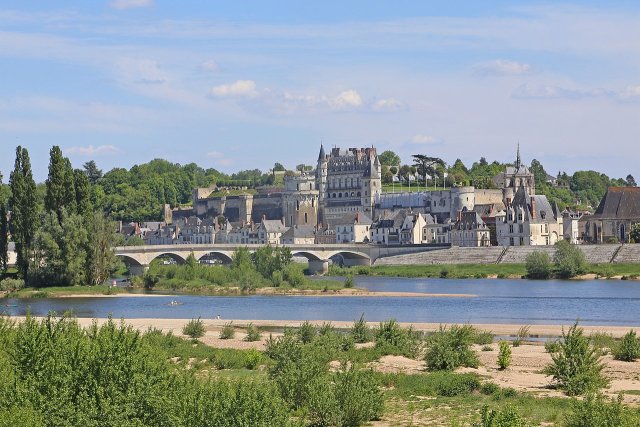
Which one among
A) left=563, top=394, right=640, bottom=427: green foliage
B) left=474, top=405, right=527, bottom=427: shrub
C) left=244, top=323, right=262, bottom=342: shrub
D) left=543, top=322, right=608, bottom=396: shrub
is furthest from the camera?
left=244, top=323, right=262, bottom=342: shrub

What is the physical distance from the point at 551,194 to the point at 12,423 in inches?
5575

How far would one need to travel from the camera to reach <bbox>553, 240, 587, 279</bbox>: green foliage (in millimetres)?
81875

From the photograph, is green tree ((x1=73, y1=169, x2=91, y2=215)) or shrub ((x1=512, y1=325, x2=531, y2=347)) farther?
green tree ((x1=73, y1=169, x2=91, y2=215))

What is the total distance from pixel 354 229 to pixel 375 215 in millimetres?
14751

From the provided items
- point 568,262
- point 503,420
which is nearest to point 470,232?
point 568,262

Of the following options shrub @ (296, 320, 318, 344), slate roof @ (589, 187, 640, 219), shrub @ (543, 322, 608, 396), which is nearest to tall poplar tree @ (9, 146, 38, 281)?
shrub @ (296, 320, 318, 344)

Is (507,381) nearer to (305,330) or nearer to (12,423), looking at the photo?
(305,330)

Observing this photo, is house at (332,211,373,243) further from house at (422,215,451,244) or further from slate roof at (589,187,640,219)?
slate roof at (589,187,640,219)

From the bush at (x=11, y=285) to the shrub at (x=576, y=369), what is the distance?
46.5 meters

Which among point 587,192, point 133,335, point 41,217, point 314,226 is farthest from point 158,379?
point 587,192

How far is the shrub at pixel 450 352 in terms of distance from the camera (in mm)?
27438

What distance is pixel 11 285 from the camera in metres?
65.8

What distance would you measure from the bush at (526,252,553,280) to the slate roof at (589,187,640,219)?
2095cm

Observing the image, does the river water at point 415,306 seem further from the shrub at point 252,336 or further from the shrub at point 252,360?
the shrub at point 252,360
